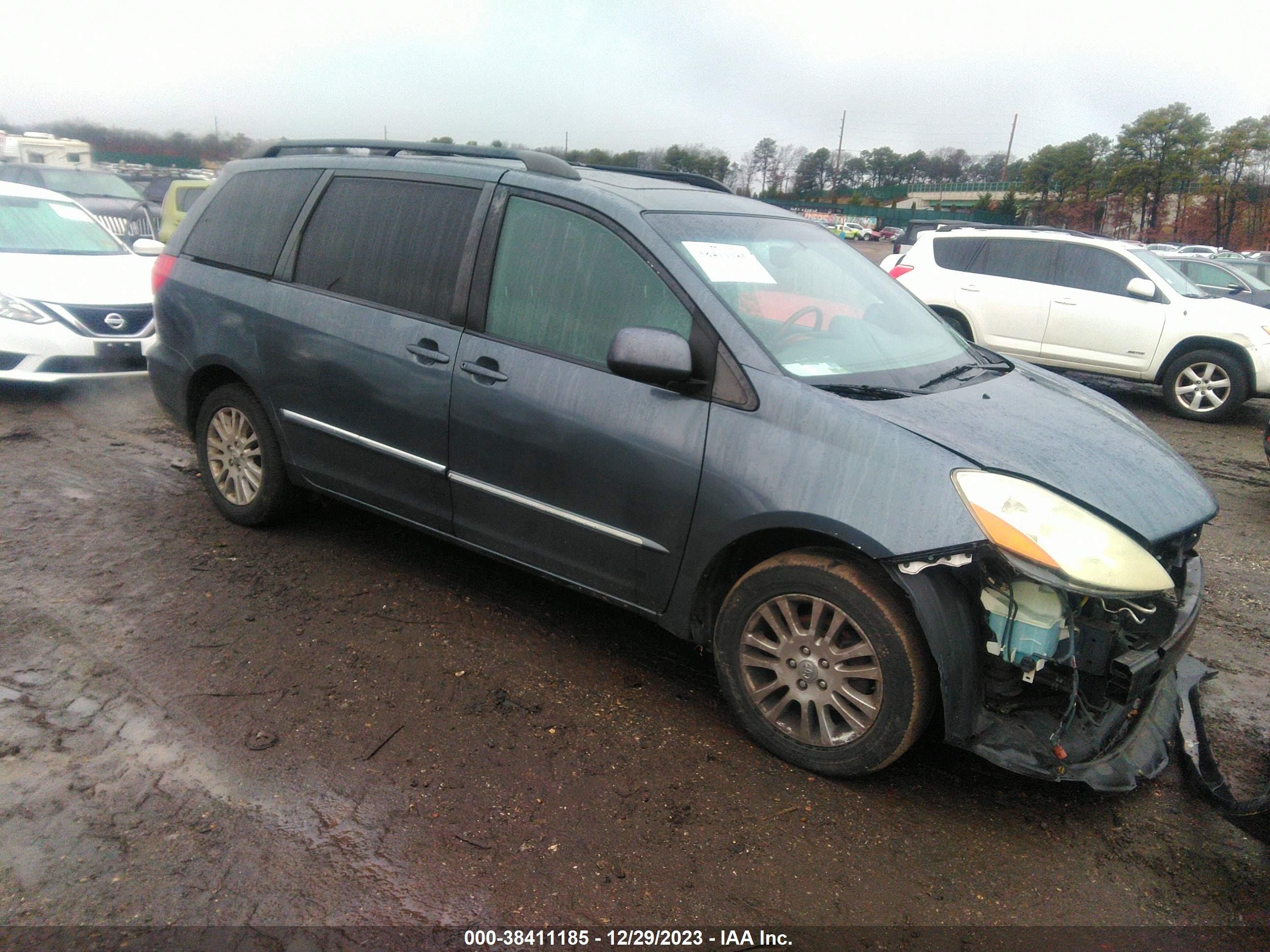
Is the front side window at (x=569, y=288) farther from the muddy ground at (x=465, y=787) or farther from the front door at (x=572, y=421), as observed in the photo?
the muddy ground at (x=465, y=787)

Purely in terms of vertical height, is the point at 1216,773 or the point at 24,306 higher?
the point at 24,306

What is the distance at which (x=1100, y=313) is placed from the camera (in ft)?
31.4

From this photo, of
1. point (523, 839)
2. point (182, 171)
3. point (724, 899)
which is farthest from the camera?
point (182, 171)

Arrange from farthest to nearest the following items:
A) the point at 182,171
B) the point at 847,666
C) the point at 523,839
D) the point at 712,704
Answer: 1. the point at 182,171
2. the point at 712,704
3. the point at 847,666
4. the point at 523,839

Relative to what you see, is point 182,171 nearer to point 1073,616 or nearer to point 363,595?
point 363,595

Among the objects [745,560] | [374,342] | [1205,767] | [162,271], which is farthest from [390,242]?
[1205,767]

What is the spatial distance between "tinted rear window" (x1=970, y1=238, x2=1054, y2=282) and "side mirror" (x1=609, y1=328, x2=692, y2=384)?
8249mm

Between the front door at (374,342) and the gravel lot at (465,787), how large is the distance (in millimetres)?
575

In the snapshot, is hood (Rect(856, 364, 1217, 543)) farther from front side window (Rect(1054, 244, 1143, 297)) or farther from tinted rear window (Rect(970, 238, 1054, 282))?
tinted rear window (Rect(970, 238, 1054, 282))

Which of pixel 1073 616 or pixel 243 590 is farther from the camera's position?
pixel 243 590

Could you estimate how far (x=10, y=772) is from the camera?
9.00ft

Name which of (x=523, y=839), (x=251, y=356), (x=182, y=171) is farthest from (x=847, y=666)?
(x=182, y=171)

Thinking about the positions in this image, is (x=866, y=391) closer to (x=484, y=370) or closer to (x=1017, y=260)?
(x=484, y=370)

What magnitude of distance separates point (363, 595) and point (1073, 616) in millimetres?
2856
